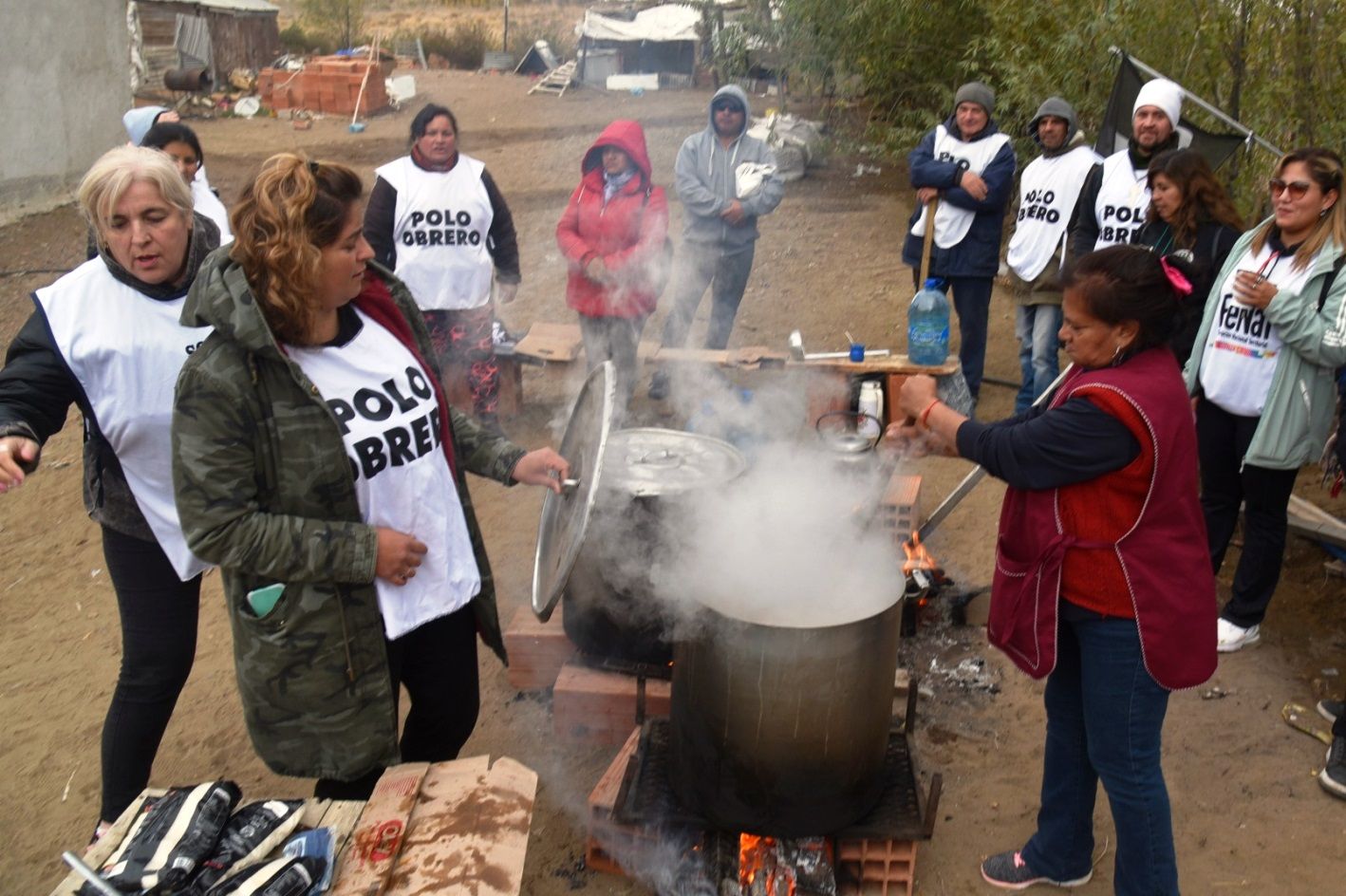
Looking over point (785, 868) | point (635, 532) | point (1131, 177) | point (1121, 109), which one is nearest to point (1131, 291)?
point (635, 532)

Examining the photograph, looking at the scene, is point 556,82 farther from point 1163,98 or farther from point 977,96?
point 1163,98

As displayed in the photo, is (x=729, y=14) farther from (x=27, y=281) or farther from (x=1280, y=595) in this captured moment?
(x=1280, y=595)

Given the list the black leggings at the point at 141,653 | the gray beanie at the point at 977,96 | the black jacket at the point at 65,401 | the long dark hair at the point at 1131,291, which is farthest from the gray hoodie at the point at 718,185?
the black leggings at the point at 141,653

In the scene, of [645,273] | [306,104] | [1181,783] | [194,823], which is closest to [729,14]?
[306,104]

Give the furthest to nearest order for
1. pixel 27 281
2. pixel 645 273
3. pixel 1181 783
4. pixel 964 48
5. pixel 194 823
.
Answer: pixel 964 48
pixel 27 281
pixel 645 273
pixel 1181 783
pixel 194 823

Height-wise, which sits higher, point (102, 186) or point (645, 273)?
point (102, 186)

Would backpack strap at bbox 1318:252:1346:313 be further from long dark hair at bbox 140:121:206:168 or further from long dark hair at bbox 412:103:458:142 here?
long dark hair at bbox 140:121:206:168

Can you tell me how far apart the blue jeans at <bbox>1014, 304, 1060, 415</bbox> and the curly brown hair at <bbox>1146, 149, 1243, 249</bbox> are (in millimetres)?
1667

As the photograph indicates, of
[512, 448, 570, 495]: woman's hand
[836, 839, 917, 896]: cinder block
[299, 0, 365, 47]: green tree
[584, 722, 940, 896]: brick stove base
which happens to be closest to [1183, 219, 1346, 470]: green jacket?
[584, 722, 940, 896]: brick stove base

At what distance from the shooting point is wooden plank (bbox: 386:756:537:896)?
1972mm

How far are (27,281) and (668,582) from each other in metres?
9.18

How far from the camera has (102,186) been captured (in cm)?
261

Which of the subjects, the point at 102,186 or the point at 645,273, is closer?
the point at 102,186

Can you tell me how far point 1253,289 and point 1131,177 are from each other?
1960 mm
